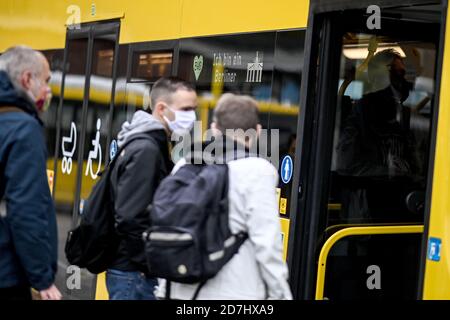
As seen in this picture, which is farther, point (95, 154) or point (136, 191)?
point (95, 154)

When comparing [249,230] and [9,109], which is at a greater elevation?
[9,109]

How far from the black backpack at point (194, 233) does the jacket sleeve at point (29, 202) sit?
0.39 metres

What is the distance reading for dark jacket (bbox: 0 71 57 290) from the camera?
335 cm

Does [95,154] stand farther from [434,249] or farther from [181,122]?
[434,249]

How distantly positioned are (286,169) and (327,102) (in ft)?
1.30

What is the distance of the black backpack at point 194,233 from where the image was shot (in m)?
3.27

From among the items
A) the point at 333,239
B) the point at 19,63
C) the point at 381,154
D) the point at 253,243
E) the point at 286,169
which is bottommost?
the point at 333,239

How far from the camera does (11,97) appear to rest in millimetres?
3482

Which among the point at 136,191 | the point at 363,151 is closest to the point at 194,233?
the point at 136,191

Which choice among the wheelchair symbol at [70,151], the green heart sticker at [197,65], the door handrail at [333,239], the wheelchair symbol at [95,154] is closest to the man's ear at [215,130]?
the door handrail at [333,239]

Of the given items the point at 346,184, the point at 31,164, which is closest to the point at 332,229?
the point at 346,184

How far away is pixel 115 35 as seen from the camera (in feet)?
21.9

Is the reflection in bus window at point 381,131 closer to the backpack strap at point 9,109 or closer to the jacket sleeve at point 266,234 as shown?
the jacket sleeve at point 266,234

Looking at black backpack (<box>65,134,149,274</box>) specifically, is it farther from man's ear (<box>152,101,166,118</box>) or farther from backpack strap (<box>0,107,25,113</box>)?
backpack strap (<box>0,107,25,113</box>)
